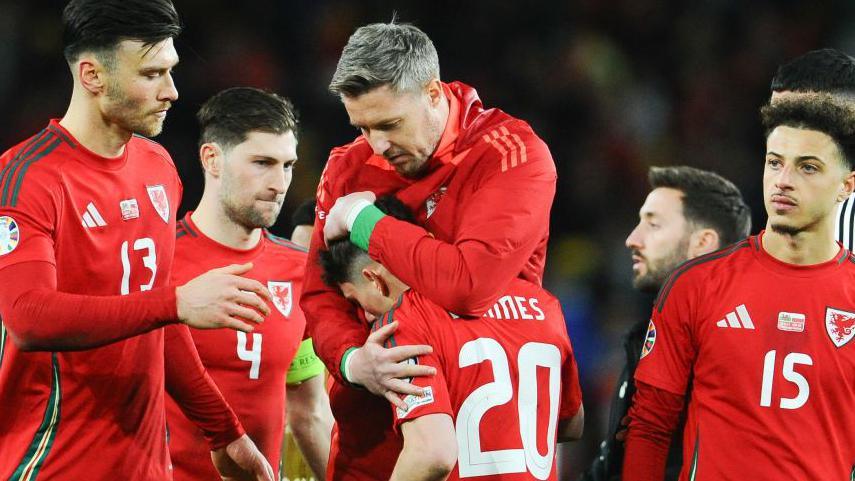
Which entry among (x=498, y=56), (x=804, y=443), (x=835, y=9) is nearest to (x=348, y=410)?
(x=804, y=443)

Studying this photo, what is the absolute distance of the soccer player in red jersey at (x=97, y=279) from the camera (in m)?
2.82

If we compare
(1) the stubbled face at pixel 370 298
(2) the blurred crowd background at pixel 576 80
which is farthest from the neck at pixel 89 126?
(2) the blurred crowd background at pixel 576 80

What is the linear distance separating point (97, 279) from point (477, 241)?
118cm

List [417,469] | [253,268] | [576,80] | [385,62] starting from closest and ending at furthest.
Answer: [417,469] → [385,62] → [253,268] → [576,80]

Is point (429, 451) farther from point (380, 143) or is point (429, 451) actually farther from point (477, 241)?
point (380, 143)

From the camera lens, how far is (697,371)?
3.22 metres

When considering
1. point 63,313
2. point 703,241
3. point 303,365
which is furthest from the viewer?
point 703,241

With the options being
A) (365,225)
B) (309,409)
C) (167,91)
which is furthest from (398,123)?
(309,409)

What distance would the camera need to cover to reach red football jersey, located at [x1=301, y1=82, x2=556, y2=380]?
9.30 ft

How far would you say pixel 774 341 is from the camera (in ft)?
10.3

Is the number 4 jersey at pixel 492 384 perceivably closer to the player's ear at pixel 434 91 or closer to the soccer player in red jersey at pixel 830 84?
the player's ear at pixel 434 91

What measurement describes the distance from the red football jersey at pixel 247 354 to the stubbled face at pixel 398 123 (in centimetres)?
137

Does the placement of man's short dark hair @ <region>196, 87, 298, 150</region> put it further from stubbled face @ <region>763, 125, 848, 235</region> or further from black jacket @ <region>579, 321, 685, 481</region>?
stubbled face @ <region>763, 125, 848, 235</region>

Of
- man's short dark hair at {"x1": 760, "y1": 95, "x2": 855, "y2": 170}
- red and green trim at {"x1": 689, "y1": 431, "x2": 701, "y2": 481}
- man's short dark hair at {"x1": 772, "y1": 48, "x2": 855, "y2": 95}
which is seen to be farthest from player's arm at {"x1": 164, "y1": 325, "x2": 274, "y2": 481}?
man's short dark hair at {"x1": 772, "y1": 48, "x2": 855, "y2": 95}
